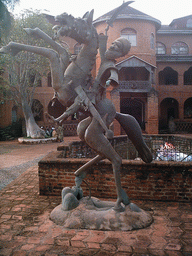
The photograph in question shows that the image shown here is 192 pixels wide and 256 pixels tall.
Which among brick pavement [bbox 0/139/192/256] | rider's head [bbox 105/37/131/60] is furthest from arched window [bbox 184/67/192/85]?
rider's head [bbox 105/37/131/60]

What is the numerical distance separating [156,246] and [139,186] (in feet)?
5.86

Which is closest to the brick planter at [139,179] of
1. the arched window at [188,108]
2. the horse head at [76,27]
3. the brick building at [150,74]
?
the horse head at [76,27]

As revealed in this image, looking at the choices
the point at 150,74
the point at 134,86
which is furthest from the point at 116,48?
the point at 150,74

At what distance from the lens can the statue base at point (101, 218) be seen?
11.4 ft

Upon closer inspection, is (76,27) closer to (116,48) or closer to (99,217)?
(116,48)

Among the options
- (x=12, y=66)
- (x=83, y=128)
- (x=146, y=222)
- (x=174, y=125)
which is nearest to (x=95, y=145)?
(x=83, y=128)

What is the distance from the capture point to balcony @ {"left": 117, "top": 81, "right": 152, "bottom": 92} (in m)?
19.0

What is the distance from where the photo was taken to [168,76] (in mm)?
24969

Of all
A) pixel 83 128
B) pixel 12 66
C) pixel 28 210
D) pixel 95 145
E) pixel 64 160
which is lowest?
pixel 28 210

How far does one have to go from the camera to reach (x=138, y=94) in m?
20.2

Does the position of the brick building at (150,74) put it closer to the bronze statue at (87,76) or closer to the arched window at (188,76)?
the arched window at (188,76)

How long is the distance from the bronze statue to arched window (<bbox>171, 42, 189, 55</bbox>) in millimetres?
23544

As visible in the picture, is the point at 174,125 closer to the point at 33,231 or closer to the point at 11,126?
the point at 11,126

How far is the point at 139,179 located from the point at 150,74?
52.1 feet
